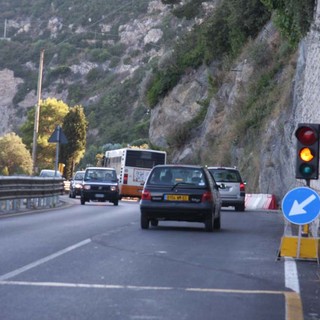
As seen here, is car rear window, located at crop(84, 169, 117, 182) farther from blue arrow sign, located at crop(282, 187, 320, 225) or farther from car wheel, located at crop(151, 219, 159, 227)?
blue arrow sign, located at crop(282, 187, 320, 225)

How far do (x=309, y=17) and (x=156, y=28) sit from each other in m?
105

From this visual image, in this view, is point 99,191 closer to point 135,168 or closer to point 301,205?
point 135,168

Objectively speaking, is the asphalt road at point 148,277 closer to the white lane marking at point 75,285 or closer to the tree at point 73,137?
the white lane marking at point 75,285

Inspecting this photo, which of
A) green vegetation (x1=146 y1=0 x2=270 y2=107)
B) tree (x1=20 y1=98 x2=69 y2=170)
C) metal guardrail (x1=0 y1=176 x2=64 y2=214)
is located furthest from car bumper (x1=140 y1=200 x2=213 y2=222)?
tree (x1=20 y1=98 x2=69 y2=170)

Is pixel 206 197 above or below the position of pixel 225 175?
below

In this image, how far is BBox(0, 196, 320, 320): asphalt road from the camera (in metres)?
9.36

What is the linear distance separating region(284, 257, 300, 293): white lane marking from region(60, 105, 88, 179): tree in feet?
214

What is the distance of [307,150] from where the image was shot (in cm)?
1489

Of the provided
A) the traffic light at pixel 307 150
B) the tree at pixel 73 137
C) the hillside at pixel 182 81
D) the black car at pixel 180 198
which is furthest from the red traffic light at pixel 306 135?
the tree at pixel 73 137

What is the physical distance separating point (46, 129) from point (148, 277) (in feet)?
250

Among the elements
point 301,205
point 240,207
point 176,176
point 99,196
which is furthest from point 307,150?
point 99,196

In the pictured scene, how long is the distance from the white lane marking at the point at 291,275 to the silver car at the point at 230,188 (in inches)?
814

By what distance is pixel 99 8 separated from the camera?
142000 mm

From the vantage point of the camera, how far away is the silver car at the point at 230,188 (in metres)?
35.4
